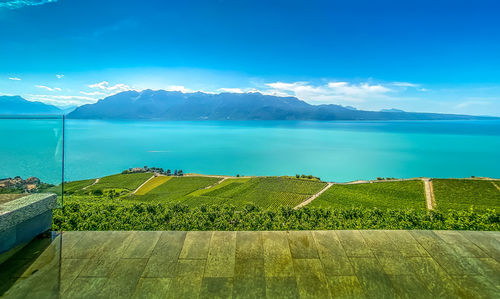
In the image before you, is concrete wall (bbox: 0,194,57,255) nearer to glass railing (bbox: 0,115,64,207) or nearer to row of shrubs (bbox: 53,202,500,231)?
glass railing (bbox: 0,115,64,207)

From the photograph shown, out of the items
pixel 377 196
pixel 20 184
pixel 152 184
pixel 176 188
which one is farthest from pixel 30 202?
pixel 152 184

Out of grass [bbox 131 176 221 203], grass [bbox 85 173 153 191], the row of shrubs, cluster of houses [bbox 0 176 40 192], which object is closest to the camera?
cluster of houses [bbox 0 176 40 192]

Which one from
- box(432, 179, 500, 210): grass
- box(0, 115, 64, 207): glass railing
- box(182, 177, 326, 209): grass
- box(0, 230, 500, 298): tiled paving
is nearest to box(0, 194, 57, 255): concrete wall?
box(0, 230, 500, 298): tiled paving

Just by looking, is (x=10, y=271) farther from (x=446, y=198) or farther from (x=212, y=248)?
(x=446, y=198)

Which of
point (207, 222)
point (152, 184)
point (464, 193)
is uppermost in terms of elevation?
point (207, 222)

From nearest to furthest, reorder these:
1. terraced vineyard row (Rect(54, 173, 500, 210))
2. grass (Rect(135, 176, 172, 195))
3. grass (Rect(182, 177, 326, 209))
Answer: terraced vineyard row (Rect(54, 173, 500, 210))
grass (Rect(182, 177, 326, 209))
grass (Rect(135, 176, 172, 195))

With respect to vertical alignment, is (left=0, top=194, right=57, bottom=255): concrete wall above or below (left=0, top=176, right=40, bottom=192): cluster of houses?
below

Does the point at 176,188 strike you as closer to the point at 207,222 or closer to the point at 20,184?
the point at 207,222
